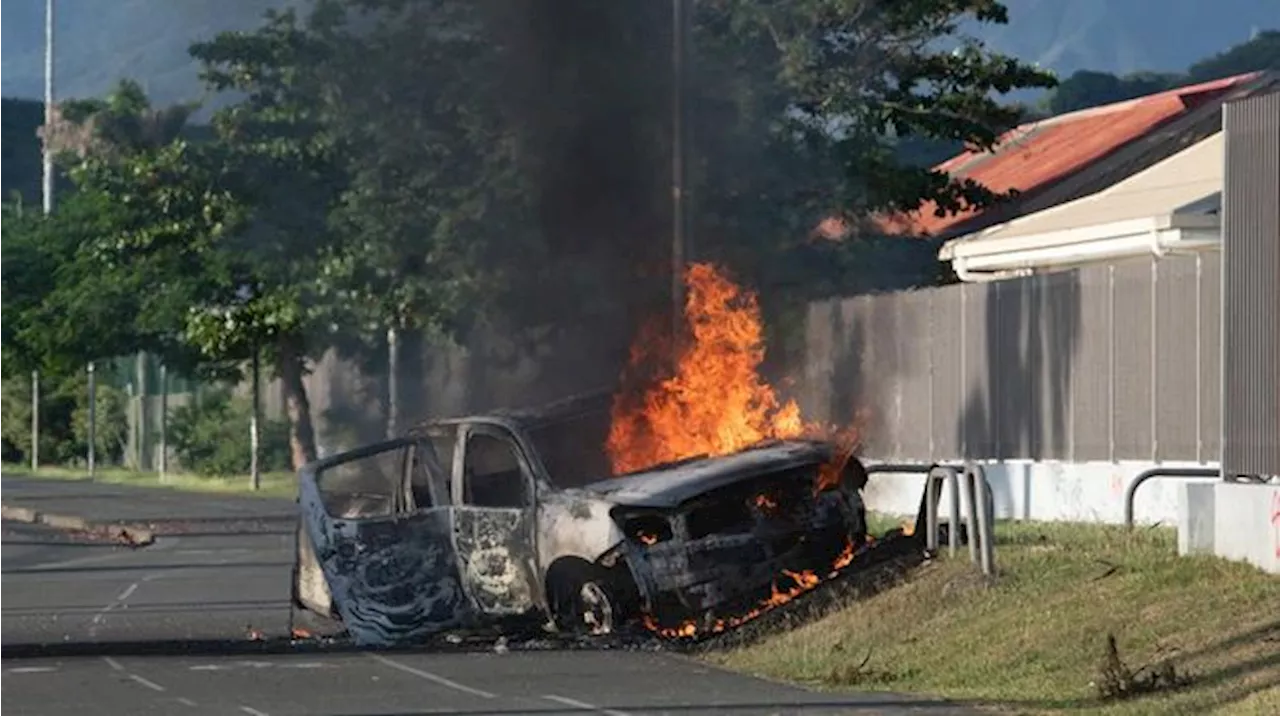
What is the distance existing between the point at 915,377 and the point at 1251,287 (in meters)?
12.5

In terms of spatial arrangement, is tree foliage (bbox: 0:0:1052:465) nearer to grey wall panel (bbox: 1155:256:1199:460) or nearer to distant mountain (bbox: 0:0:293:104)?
distant mountain (bbox: 0:0:293:104)

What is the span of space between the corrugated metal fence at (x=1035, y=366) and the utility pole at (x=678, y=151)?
3.38 meters

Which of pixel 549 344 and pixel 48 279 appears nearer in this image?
pixel 549 344

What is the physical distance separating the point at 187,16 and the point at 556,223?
407cm

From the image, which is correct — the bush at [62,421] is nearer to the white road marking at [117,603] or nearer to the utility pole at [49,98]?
the utility pole at [49,98]

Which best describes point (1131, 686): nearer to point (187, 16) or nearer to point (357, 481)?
point (357, 481)

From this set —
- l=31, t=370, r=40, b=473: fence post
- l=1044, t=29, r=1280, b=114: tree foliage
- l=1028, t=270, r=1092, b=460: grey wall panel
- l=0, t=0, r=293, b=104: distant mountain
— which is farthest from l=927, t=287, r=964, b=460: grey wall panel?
l=1044, t=29, r=1280, b=114: tree foliage

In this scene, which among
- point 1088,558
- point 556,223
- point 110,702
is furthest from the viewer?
point 556,223

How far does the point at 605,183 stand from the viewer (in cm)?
2577

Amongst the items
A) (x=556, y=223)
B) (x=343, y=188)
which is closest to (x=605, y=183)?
(x=556, y=223)

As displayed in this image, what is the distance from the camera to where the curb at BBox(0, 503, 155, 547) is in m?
37.5

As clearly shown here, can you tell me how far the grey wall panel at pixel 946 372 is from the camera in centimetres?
2892

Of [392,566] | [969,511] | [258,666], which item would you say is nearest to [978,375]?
[969,511]

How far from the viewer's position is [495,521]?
18969 millimetres
